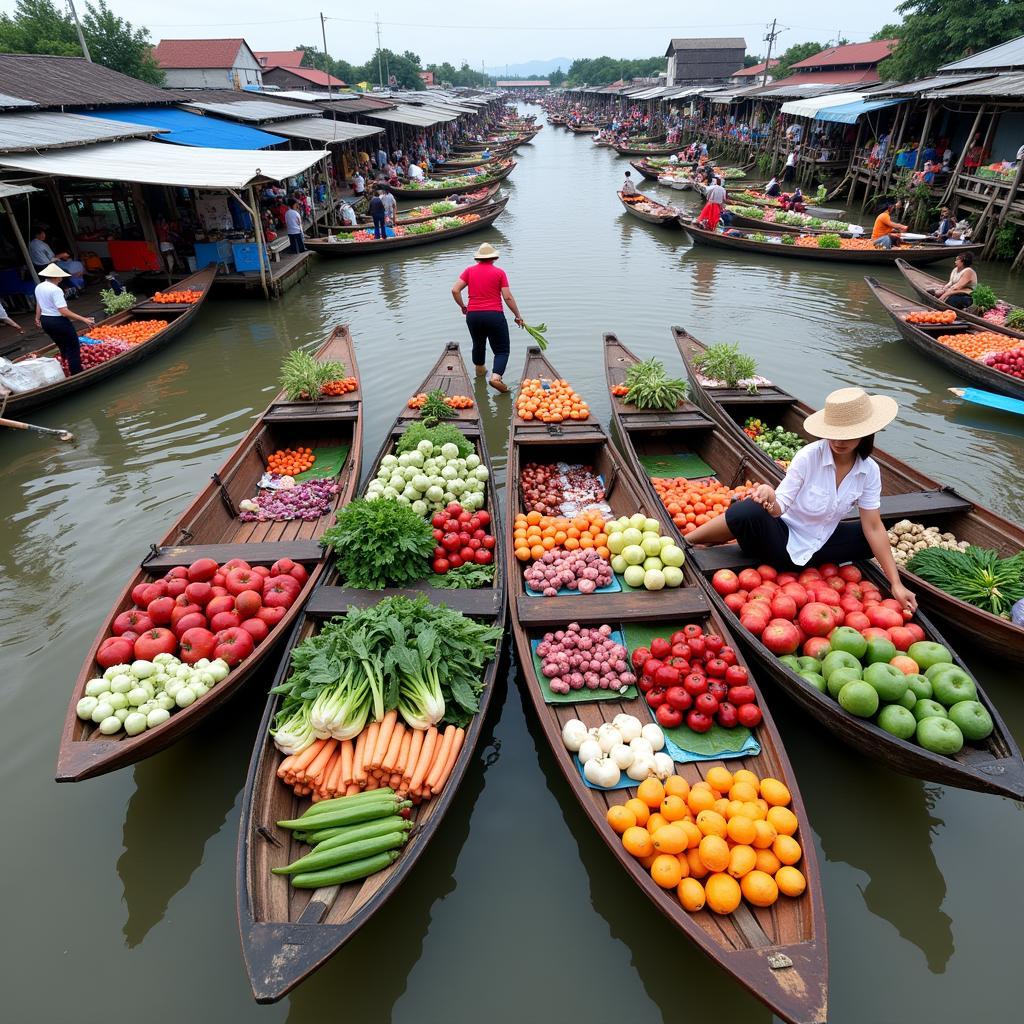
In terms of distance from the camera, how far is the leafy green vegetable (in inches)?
203

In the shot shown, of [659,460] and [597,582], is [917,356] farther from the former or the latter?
[597,582]

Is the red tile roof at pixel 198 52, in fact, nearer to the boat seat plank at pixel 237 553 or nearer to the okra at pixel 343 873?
the boat seat plank at pixel 237 553

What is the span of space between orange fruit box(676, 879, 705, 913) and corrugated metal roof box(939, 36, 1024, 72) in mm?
26009

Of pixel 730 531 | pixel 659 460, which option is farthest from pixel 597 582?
pixel 659 460

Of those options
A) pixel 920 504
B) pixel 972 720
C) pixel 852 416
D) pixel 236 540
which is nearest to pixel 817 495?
pixel 852 416

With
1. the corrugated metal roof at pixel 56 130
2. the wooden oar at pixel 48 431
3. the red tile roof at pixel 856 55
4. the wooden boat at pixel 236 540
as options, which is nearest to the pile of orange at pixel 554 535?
the wooden boat at pixel 236 540

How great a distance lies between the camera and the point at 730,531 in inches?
209

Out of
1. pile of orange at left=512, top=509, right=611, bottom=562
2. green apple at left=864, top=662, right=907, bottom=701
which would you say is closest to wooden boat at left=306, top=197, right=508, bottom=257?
pile of orange at left=512, top=509, right=611, bottom=562

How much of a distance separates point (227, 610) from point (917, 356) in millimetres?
13352

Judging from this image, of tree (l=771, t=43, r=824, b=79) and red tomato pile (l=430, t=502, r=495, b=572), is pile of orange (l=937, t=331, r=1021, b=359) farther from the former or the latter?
tree (l=771, t=43, r=824, b=79)

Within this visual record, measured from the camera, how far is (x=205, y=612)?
4.94m

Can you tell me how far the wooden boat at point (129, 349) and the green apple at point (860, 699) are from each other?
1150 centimetres

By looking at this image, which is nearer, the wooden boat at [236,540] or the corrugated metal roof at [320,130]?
the wooden boat at [236,540]

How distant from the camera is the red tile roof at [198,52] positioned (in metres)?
44.0
